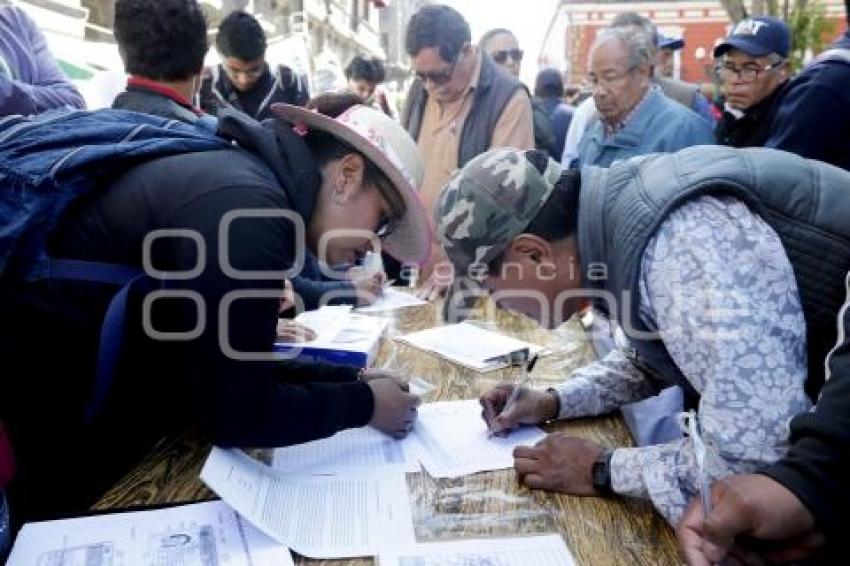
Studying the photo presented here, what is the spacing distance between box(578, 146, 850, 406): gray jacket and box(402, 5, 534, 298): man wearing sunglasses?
5.41 feet

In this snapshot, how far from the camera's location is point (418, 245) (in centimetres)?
156

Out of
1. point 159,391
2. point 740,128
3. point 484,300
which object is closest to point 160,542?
point 159,391

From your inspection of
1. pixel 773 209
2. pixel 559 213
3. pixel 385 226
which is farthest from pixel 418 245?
pixel 773 209

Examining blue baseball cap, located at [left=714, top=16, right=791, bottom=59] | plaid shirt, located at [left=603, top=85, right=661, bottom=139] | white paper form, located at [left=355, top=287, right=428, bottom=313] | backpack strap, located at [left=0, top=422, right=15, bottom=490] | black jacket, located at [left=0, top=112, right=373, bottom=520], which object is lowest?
white paper form, located at [left=355, top=287, right=428, bottom=313]

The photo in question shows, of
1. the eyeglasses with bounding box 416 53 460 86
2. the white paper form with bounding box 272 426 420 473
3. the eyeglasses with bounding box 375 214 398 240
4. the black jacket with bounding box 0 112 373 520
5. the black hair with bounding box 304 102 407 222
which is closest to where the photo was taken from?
the black jacket with bounding box 0 112 373 520

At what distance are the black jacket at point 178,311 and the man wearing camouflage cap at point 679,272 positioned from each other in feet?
1.23

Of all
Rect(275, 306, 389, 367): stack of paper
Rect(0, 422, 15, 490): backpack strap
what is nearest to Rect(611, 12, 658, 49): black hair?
Rect(275, 306, 389, 367): stack of paper

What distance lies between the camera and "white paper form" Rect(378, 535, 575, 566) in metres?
0.97

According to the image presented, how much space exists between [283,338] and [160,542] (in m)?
0.87

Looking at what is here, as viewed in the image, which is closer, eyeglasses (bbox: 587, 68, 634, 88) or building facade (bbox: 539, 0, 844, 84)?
eyeglasses (bbox: 587, 68, 634, 88)

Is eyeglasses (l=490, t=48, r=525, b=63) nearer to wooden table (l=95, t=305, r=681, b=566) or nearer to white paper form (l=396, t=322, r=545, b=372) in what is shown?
white paper form (l=396, t=322, r=545, b=372)

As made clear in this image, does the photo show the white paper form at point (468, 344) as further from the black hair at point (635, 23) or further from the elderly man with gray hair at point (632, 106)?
the black hair at point (635, 23)

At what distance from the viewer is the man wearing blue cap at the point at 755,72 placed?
279 cm

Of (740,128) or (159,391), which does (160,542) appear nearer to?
(159,391)
